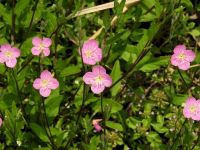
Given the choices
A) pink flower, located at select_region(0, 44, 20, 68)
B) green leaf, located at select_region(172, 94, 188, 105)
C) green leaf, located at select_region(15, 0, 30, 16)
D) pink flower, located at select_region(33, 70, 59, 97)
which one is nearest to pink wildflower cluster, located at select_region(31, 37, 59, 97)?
pink flower, located at select_region(33, 70, 59, 97)

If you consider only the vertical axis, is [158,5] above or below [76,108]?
above

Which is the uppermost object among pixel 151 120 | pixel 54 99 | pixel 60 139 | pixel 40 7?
pixel 40 7

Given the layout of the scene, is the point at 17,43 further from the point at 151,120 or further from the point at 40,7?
the point at 151,120

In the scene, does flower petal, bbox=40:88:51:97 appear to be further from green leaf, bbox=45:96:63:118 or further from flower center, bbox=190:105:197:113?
flower center, bbox=190:105:197:113

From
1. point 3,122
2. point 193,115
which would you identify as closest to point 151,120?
point 193,115

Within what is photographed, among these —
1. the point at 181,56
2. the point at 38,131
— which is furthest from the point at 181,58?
the point at 38,131

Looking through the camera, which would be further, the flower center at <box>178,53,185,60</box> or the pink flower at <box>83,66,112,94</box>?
the flower center at <box>178,53,185,60</box>
